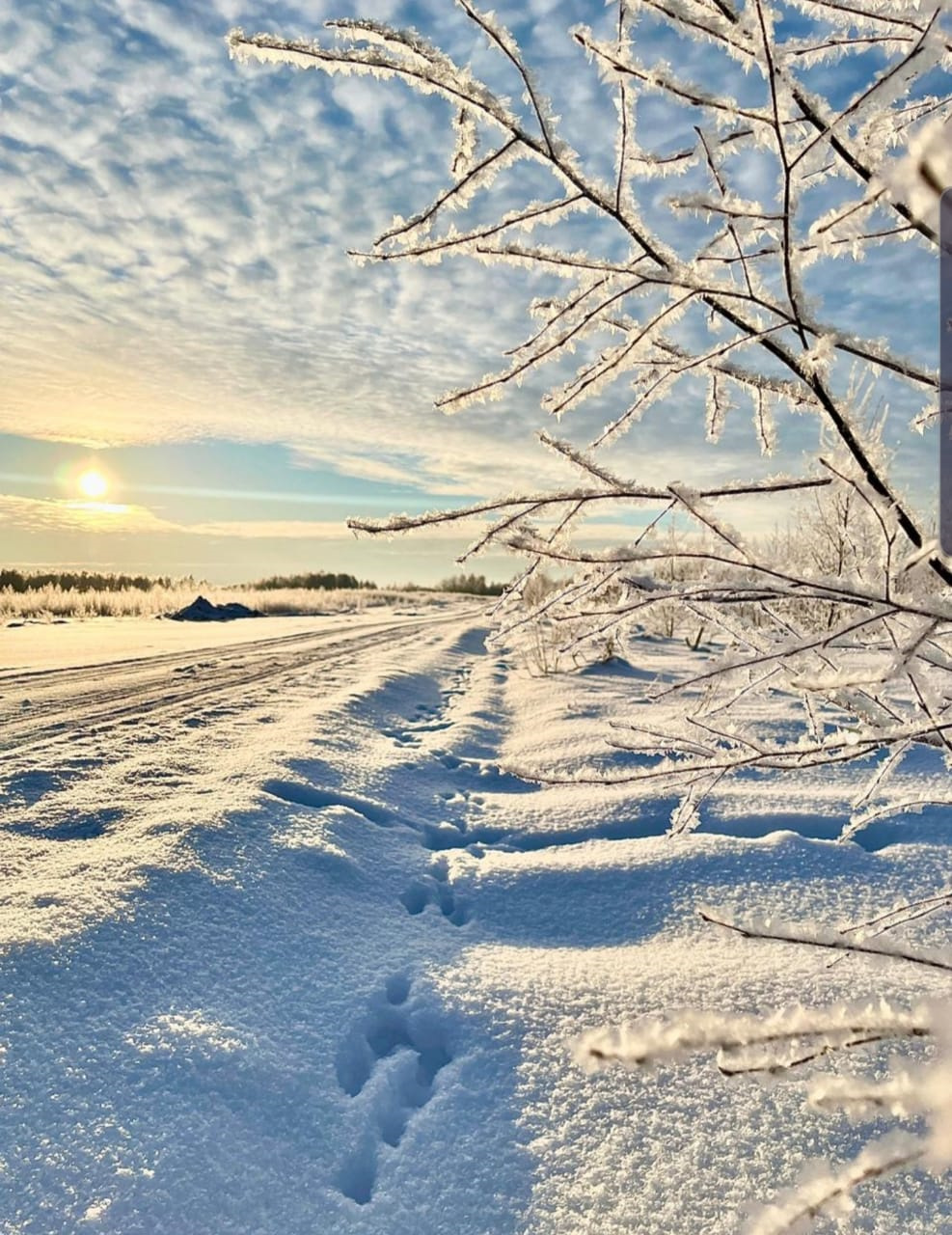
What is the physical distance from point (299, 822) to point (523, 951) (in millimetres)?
1040

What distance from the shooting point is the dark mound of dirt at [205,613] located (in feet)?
51.0

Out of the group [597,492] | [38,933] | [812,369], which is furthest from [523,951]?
[812,369]

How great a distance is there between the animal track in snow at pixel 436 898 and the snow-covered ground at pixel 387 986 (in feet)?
0.03

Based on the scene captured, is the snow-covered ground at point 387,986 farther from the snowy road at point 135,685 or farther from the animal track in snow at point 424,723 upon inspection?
the animal track in snow at point 424,723

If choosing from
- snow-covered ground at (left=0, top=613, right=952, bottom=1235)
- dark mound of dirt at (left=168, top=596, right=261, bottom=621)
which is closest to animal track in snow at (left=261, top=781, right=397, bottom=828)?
snow-covered ground at (left=0, top=613, right=952, bottom=1235)

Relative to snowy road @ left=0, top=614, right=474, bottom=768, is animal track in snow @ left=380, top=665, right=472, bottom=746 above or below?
below

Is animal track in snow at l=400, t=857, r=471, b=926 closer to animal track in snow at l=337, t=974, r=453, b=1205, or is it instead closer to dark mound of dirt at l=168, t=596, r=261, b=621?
animal track in snow at l=337, t=974, r=453, b=1205

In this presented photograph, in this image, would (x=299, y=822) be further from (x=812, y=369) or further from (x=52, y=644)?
(x=52, y=644)

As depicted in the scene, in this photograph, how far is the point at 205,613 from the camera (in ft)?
52.5

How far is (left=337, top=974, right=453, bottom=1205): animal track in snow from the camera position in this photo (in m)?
1.50

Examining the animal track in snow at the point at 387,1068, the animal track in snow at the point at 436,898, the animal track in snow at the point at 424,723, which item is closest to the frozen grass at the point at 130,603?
the animal track in snow at the point at 424,723

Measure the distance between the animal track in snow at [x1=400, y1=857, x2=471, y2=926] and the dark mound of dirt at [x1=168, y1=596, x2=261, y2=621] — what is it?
1345 cm

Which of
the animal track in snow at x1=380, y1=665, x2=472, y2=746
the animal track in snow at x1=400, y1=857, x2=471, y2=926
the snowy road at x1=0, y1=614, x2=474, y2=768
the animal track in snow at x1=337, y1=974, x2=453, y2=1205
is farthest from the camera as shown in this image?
the animal track in snow at x1=380, y1=665, x2=472, y2=746

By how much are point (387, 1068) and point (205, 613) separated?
50.1ft
